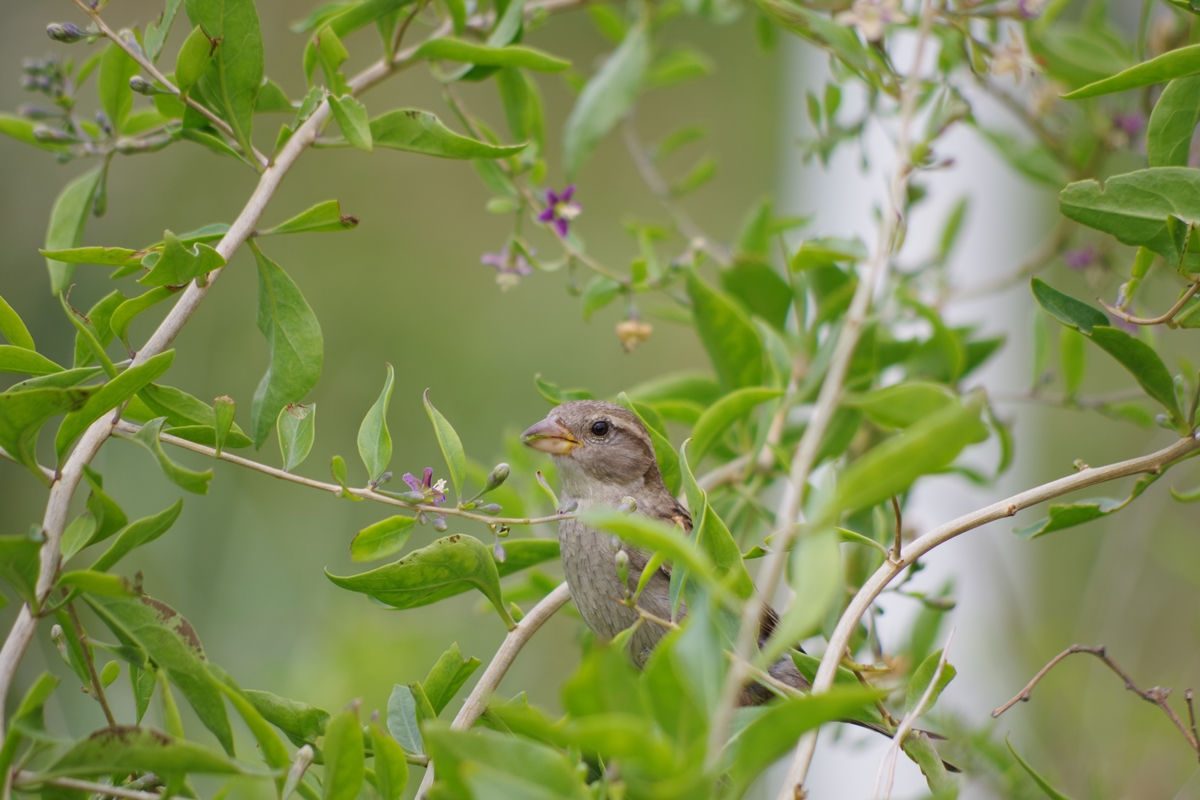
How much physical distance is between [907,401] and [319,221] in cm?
60

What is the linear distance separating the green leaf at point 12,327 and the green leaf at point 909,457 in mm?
766

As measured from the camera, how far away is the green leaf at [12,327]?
0.85m

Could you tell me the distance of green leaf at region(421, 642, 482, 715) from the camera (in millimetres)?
932

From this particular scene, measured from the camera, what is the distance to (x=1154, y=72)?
85 cm

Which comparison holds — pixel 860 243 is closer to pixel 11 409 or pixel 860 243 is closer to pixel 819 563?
pixel 819 563

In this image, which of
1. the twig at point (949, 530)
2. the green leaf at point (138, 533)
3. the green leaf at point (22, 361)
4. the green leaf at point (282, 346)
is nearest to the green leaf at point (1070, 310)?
the twig at point (949, 530)

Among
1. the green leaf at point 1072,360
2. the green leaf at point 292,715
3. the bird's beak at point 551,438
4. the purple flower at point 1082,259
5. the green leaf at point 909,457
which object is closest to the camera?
the green leaf at point 909,457

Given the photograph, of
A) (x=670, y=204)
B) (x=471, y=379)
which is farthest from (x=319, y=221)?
(x=471, y=379)

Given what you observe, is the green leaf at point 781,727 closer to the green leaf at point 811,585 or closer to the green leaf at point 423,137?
the green leaf at point 811,585

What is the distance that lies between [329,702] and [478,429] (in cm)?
192

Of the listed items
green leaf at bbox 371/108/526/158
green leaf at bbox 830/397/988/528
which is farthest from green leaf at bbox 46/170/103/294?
green leaf at bbox 830/397/988/528

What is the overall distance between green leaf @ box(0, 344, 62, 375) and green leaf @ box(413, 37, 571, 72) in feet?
1.79

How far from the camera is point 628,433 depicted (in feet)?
5.66

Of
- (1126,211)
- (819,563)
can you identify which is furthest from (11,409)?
(1126,211)
